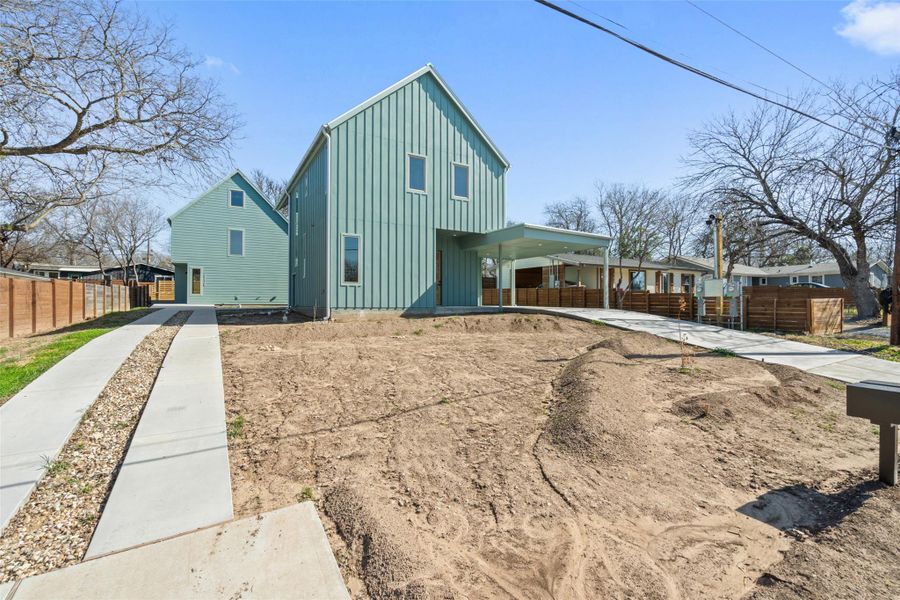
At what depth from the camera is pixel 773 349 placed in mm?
9406

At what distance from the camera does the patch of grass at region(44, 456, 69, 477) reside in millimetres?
3320

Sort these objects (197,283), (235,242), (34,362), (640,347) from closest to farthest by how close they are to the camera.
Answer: (34,362)
(640,347)
(197,283)
(235,242)

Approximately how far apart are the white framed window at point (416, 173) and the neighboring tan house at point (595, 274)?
1370 cm

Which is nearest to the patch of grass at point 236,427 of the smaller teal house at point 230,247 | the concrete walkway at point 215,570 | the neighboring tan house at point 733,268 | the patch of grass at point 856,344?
the concrete walkway at point 215,570

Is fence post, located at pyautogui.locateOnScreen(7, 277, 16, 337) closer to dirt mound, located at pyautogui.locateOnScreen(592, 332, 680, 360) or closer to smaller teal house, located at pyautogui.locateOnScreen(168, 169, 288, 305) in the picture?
dirt mound, located at pyautogui.locateOnScreen(592, 332, 680, 360)

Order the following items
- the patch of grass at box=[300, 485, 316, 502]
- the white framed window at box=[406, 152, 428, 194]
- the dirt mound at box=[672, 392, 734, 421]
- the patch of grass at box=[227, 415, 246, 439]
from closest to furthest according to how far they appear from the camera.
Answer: the patch of grass at box=[300, 485, 316, 502] < the patch of grass at box=[227, 415, 246, 439] < the dirt mound at box=[672, 392, 734, 421] < the white framed window at box=[406, 152, 428, 194]

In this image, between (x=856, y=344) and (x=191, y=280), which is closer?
(x=856, y=344)

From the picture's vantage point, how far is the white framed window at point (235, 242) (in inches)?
955

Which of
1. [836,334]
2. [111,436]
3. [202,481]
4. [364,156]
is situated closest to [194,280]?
[364,156]

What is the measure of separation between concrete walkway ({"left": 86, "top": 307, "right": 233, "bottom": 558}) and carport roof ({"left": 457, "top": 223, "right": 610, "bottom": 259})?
8.85 metres

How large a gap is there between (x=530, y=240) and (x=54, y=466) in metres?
11.4

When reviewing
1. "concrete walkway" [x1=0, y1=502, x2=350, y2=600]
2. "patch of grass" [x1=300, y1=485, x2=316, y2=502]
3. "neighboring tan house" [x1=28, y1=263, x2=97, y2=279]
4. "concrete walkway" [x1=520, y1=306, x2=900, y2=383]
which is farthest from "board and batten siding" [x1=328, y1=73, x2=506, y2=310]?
"neighboring tan house" [x1=28, y1=263, x2=97, y2=279]

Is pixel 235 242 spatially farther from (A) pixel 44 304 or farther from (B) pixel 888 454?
(B) pixel 888 454

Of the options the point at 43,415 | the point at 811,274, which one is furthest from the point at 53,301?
the point at 811,274
